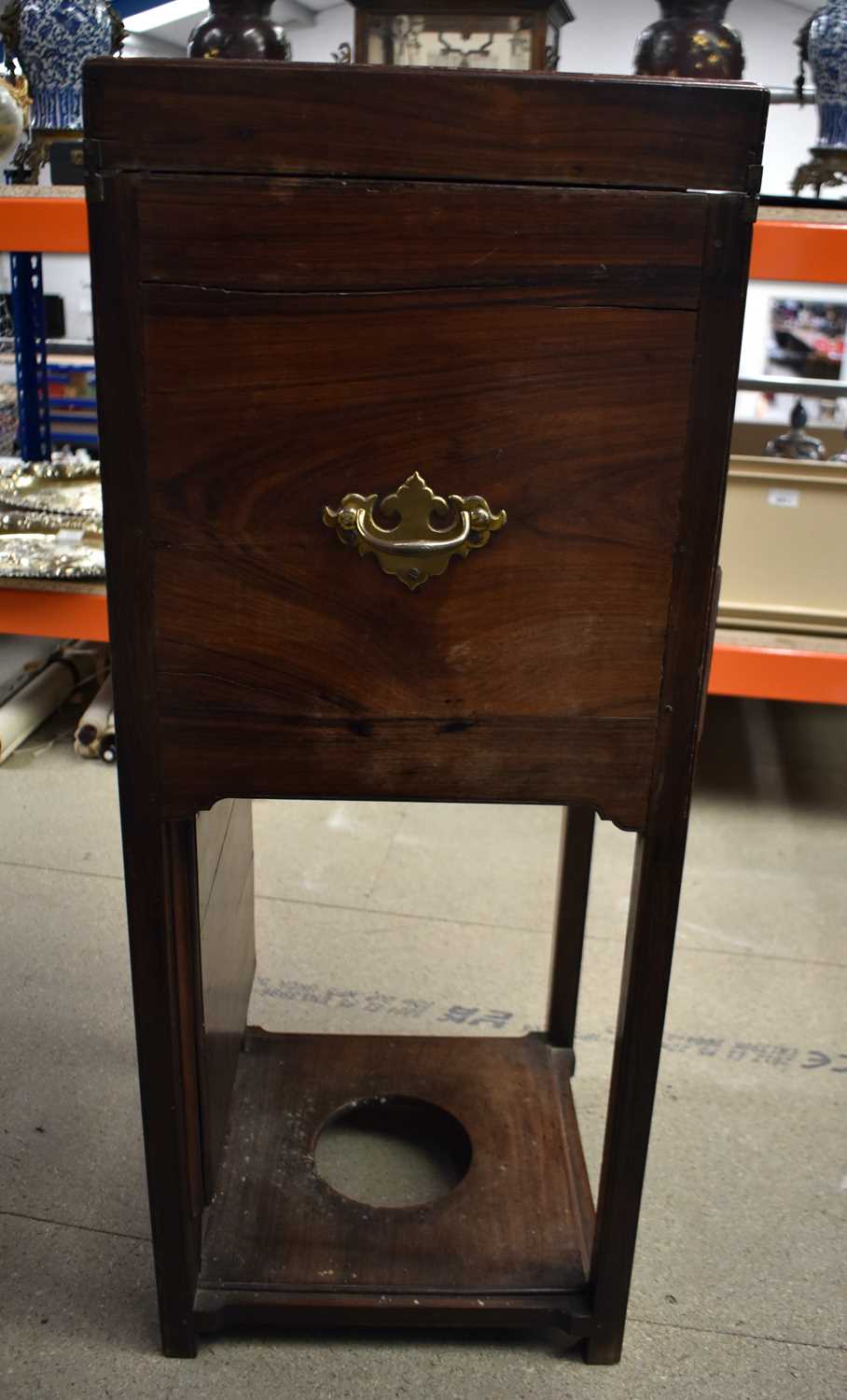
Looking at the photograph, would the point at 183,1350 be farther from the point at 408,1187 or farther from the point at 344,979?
the point at 344,979

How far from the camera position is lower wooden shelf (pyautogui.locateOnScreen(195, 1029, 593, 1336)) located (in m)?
0.93

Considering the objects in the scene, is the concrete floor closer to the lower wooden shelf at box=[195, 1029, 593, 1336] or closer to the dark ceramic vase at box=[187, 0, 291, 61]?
the lower wooden shelf at box=[195, 1029, 593, 1336]

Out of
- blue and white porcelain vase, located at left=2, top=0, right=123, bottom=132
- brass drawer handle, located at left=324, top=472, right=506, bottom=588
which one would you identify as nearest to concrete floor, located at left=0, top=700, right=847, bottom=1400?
brass drawer handle, located at left=324, top=472, right=506, bottom=588

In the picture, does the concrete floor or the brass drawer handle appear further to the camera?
the concrete floor

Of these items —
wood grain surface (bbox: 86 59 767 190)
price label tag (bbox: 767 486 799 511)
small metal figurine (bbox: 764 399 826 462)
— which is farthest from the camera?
small metal figurine (bbox: 764 399 826 462)

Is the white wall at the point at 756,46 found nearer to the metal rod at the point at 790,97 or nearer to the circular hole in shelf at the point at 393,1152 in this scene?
the metal rod at the point at 790,97

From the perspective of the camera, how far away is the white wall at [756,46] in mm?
5863

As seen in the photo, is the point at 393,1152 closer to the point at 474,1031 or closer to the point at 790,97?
the point at 474,1031

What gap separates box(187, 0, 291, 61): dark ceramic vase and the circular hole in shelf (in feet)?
4.16

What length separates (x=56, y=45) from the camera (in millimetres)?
1746

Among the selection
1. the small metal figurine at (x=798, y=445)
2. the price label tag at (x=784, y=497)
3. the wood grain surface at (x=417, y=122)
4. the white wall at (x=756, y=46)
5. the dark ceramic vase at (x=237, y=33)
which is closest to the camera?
the wood grain surface at (x=417, y=122)

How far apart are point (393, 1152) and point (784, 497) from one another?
107cm

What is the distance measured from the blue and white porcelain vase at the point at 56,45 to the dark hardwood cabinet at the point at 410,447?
1296 mm

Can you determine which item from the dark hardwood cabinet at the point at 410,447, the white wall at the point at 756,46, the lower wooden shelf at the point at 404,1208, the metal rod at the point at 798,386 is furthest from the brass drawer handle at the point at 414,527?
the white wall at the point at 756,46
